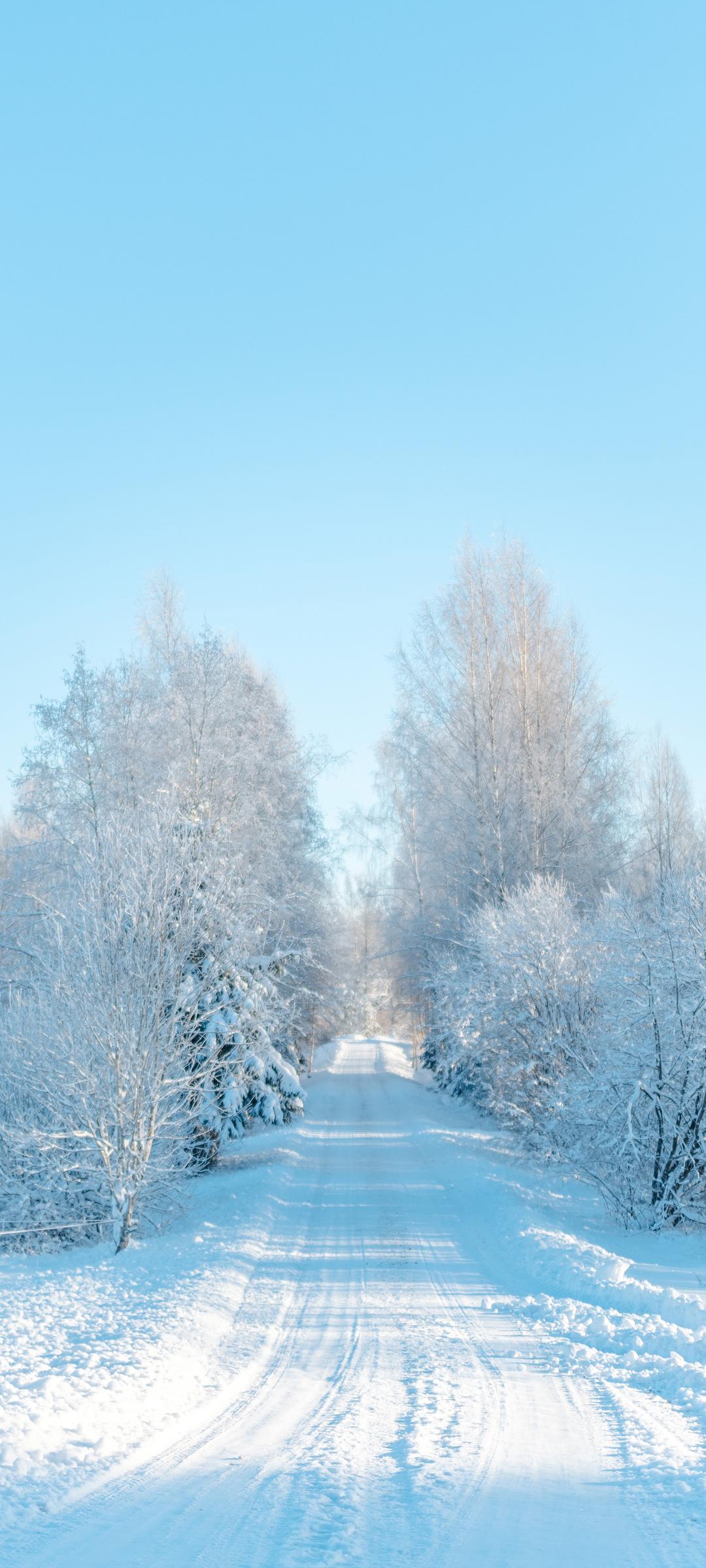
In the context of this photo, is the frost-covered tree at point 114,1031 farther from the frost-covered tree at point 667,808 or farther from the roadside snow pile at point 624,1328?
the frost-covered tree at point 667,808

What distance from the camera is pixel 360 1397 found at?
6047 mm

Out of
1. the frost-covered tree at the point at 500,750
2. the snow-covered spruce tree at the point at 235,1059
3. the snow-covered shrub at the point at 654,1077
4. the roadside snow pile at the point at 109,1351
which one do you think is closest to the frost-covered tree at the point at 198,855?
the snow-covered spruce tree at the point at 235,1059

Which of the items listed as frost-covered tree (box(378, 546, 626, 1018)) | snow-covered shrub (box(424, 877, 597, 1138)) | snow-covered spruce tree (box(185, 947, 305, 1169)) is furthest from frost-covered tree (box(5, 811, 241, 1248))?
frost-covered tree (box(378, 546, 626, 1018))

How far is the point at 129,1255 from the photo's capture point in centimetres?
1144

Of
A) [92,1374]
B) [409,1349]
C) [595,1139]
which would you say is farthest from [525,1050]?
[92,1374]

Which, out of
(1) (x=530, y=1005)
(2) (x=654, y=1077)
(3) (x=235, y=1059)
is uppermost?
(1) (x=530, y=1005)

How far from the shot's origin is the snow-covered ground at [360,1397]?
4066 mm

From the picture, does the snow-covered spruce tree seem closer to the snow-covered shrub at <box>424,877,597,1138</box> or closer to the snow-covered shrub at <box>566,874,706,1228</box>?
the snow-covered shrub at <box>424,877,597,1138</box>

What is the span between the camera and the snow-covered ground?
4.07 metres

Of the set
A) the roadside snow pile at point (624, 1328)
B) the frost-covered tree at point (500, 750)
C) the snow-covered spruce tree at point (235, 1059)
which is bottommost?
the roadside snow pile at point (624, 1328)

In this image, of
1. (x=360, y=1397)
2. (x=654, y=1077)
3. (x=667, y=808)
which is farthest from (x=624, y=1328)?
(x=667, y=808)

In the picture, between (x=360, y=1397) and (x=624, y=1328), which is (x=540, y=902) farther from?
(x=360, y=1397)

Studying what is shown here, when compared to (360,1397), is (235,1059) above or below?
above

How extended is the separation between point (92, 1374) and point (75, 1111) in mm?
6542
